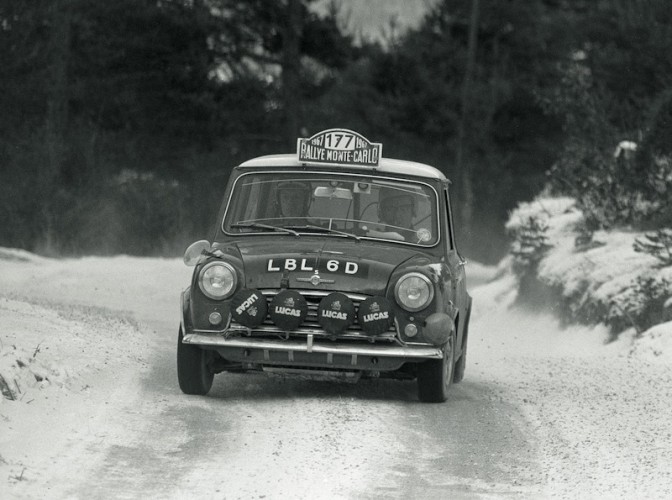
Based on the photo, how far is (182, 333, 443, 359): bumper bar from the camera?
357 inches

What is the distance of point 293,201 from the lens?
34.2ft

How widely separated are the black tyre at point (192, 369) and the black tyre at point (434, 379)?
1.51 metres

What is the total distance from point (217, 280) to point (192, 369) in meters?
0.65

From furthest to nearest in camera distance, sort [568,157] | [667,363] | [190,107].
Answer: [190,107] → [568,157] → [667,363]

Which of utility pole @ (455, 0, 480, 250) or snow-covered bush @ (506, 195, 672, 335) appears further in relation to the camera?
utility pole @ (455, 0, 480, 250)

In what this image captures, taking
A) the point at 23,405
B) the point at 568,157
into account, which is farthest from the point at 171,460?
the point at 568,157

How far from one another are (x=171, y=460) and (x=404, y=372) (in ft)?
9.01

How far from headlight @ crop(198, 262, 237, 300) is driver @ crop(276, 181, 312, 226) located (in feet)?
3.65

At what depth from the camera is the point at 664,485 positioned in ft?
23.5

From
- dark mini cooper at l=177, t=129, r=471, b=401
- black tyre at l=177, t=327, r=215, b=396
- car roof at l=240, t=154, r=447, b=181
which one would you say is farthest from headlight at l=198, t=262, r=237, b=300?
car roof at l=240, t=154, r=447, b=181

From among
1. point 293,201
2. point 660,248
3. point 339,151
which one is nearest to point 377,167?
point 339,151

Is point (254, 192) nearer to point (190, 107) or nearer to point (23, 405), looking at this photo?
point (23, 405)

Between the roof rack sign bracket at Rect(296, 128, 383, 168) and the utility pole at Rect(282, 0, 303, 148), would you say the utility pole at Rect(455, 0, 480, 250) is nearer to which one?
the utility pole at Rect(282, 0, 303, 148)

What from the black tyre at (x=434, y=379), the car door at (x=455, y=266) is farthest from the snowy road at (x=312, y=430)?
the car door at (x=455, y=266)
